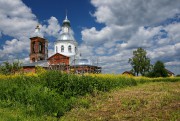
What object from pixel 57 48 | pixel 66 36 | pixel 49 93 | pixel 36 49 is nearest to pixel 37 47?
pixel 36 49

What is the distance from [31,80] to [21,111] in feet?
15.3

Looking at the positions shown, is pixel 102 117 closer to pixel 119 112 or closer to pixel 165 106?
pixel 119 112

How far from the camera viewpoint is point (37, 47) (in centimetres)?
7531

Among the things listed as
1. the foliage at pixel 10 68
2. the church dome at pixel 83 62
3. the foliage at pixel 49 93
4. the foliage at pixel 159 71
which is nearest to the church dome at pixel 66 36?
the church dome at pixel 83 62

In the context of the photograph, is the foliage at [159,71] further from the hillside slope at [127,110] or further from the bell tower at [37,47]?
the hillside slope at [127,110]

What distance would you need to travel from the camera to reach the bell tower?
248ft

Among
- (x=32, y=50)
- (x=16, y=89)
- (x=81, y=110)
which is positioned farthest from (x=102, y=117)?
(x=32, y=50)

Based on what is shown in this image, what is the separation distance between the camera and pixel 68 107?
10.3m

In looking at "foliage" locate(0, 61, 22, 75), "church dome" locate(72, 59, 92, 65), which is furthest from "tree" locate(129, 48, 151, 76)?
"foliage" locate(0, 61, 22, 75)

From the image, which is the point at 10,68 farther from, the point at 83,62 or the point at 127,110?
the point at 83,62

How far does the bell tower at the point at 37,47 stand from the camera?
75.7 m

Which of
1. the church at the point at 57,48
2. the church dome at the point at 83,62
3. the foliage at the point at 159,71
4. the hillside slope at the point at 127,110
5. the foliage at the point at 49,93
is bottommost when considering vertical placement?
the hillside slope at the point at 127,110

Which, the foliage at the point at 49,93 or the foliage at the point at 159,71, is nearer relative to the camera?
the foliage at the point at 49,93

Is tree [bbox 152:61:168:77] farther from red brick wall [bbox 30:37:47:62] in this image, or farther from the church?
red brick wall [bbox 30:37:47:62]
